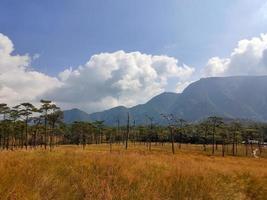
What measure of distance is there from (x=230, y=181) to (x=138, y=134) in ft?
444

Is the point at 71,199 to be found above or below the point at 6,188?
below

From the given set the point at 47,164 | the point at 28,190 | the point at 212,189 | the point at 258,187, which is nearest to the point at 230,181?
the point at 258,187

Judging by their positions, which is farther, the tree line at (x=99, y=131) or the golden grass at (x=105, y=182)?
the tree line at (x=99, y=131)

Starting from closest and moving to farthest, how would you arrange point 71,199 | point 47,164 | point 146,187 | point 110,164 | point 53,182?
point 71,199 < point 53,182 < point 146,187 < point 47,164 < point 110,164

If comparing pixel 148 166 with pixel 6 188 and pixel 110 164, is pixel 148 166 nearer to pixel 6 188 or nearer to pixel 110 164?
pixel 110 164

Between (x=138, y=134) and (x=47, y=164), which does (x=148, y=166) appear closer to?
(x=47, y=164)

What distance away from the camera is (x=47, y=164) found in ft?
26.8

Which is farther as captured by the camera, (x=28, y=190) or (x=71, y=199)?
(x=71, y=199)

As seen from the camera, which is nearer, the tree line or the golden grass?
the golden grass

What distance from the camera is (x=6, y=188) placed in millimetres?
Answer: 5086

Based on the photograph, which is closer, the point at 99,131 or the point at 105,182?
the point at 105,182

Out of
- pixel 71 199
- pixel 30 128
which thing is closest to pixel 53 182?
pixel 71 199

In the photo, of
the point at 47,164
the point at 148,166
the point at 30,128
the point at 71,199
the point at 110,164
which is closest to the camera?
the point at 71,199

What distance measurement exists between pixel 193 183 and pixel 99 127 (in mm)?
114169
